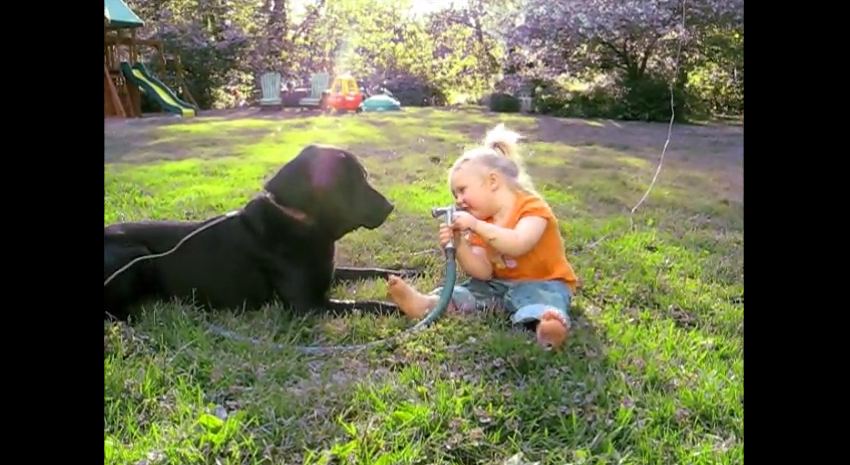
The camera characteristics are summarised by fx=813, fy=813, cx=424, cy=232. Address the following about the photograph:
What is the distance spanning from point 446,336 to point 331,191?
354 millimetres

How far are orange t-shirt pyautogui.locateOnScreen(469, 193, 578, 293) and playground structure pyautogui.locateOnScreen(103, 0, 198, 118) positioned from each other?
0.63 m

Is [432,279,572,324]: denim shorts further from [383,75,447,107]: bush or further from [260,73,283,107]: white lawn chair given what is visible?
[260,73,283,107]: white lawn chair

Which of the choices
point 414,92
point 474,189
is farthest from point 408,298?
point 414,92

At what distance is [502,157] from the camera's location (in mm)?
1534

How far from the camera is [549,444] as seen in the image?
1.18 meters

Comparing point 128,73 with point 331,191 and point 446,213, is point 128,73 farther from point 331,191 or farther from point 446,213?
point 446,213

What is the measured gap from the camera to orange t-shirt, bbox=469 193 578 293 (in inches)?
59.9

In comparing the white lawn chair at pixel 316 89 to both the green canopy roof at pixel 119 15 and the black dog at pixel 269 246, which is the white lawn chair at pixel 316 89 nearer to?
the black dog at pixel 269 246

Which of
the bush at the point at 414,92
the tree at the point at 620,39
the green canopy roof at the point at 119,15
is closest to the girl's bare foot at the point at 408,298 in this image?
the bush at the point at 414,92

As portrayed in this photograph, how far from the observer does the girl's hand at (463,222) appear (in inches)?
59.5

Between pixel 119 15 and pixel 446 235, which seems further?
pixel 446 235

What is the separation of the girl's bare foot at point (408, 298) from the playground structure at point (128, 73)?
50 cm
